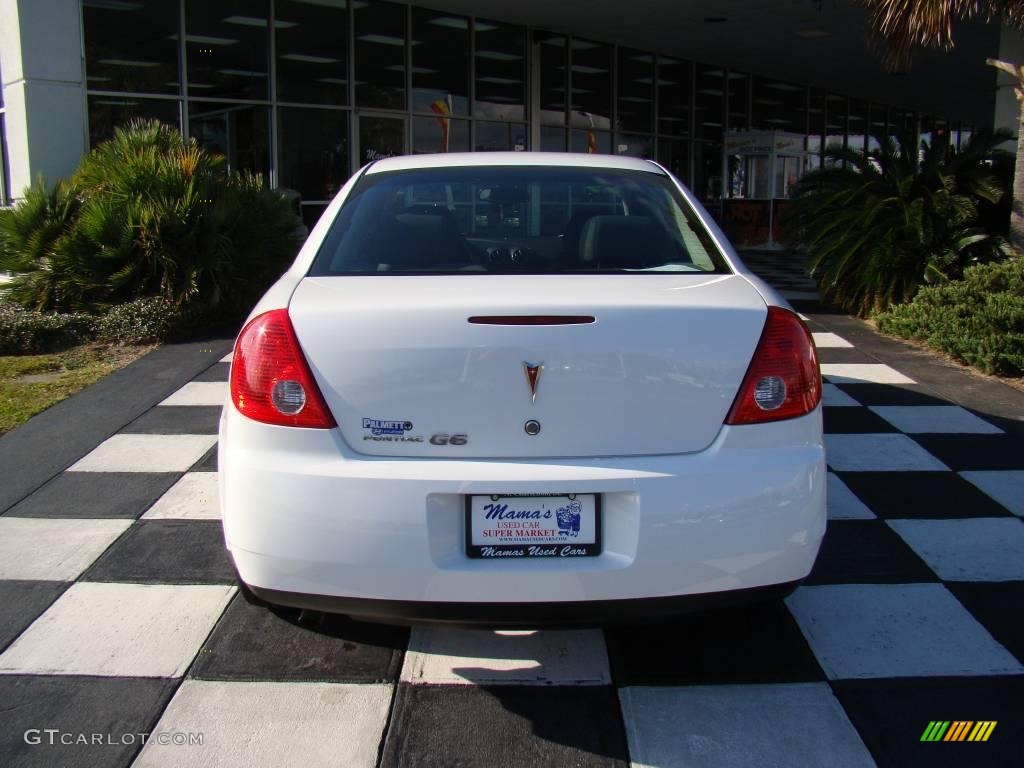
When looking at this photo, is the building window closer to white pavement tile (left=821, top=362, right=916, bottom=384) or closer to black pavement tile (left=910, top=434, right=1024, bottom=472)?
white pavement tile (left=821, top=362, right=916, bottom=384)

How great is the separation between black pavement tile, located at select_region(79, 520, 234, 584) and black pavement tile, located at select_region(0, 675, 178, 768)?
0.74 meters

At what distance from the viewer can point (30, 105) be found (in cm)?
1130

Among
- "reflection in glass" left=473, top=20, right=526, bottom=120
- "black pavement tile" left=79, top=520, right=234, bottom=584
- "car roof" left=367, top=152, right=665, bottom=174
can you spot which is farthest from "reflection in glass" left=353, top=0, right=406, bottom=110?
"black pavement tile" left=79, top=520, right=234, bottom=584

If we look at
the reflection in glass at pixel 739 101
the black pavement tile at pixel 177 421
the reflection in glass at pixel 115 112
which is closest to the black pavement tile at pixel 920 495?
the black pavement tile at pixel 177 421

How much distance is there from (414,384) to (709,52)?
764 inches

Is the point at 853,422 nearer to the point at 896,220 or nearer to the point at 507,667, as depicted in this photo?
the point at 507,667

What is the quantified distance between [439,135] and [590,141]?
400 cm

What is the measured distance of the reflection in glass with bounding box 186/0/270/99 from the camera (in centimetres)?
1338

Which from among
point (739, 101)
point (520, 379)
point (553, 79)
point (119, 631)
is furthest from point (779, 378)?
point (739, 101)

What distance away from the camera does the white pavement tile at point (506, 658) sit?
9.83ft

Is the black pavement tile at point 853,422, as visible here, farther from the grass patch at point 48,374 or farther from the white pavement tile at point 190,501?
the grass patch at point 48,374

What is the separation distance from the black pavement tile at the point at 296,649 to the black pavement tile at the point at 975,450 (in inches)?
132

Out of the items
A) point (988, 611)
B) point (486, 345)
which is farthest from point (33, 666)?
point (988, 611)

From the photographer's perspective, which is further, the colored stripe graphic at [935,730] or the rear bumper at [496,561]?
the colored stripe graphic at [935,730]
